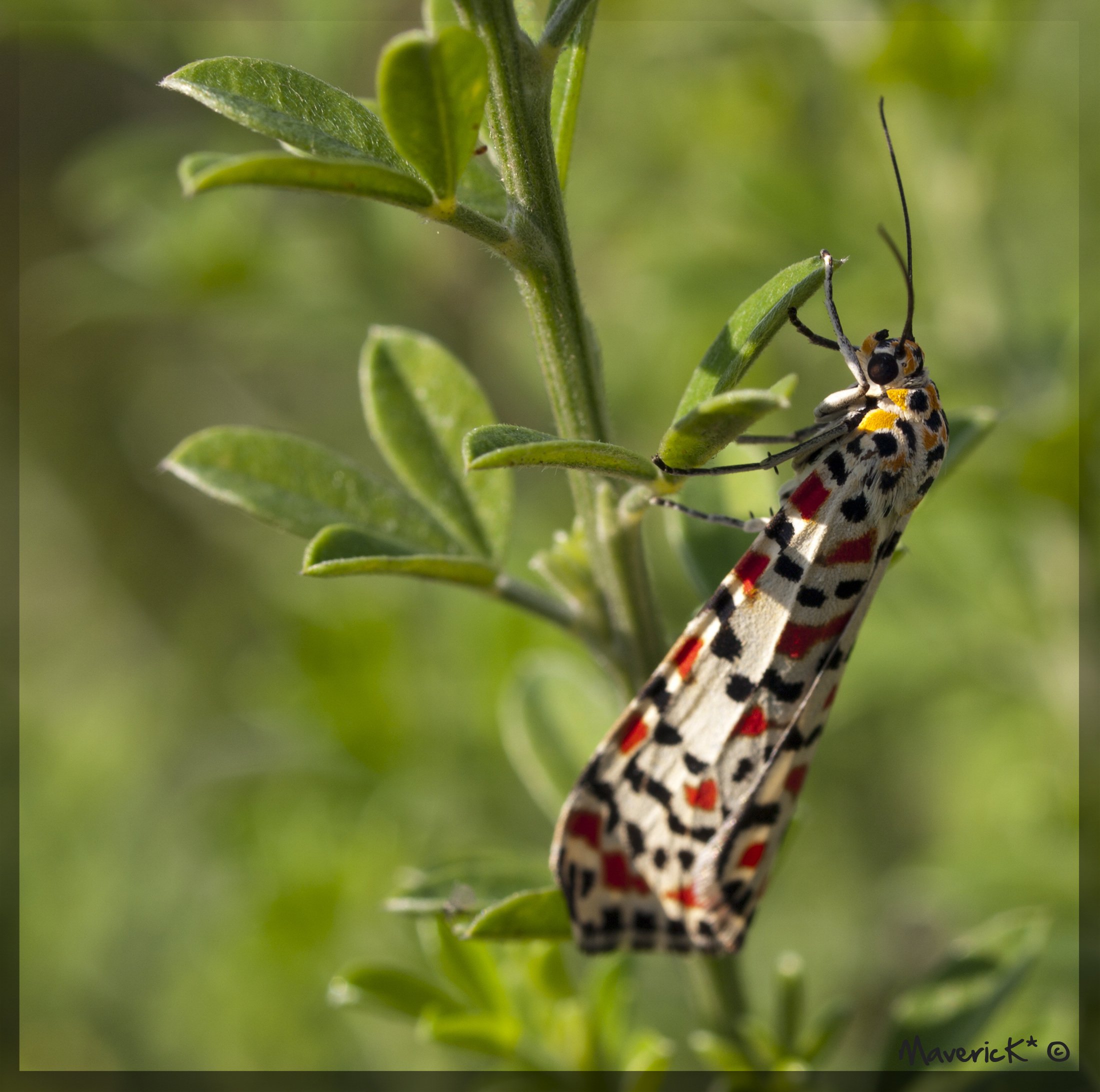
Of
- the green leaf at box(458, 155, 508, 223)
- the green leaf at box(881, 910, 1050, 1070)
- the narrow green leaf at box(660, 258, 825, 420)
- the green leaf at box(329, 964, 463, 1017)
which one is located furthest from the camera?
the green leaf at box(881, 910, 1050, 1070)

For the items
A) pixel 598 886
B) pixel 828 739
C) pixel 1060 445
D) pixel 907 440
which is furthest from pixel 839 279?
pixel 598 886

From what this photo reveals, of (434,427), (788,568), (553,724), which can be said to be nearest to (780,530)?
(788,568)

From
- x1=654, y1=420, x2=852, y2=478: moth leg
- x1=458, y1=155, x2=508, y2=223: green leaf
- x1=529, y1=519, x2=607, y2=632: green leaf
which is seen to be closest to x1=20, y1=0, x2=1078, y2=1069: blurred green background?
x1=654, y1=420, x2=852, y2=478: moth leg

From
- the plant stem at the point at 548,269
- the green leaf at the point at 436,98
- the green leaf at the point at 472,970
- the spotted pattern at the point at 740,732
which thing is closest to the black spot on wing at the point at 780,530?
the spotted pattern at the point at 740,732

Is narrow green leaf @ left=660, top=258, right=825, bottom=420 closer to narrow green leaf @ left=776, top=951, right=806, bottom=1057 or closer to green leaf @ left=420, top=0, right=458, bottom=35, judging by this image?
green leaf @ left=420, top=0, right=458, bottom=35

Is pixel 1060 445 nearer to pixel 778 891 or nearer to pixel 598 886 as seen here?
pixel 598 886

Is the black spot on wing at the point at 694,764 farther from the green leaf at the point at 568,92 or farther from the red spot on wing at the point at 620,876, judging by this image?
the green leaf at the point at 568,92

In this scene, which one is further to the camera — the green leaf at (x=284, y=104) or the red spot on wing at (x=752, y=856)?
the red spot on wing at (x=752, y=856)
